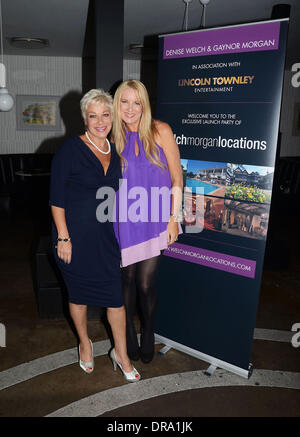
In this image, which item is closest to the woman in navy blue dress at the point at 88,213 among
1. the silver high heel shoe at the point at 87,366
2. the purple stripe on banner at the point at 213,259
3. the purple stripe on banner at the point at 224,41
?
the silver high heel shoe at the point at 87,366

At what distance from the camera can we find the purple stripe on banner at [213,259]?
220cm

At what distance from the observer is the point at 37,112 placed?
755 centimetres

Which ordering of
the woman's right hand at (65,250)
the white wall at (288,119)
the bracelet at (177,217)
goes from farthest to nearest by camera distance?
the white wall at (288,119)
the bracelet at (177,217)
the woman's right hand at (65,250)

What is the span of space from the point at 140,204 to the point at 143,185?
11cm

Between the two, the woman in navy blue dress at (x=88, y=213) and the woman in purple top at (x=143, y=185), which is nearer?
the woman in navy blue dress at (x=88, y=213)

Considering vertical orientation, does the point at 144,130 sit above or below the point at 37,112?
below

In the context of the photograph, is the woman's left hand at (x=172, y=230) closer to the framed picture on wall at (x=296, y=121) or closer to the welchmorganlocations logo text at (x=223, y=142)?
the welchmorganlocations logo text at (x=223, y=142)

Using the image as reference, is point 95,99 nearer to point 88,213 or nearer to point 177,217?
point 88,213

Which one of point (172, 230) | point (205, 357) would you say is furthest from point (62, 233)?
point (205, 357)

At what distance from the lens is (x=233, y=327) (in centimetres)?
231

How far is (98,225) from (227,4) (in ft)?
10.4

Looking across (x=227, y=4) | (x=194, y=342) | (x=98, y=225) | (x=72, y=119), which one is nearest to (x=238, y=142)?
(x=98, y=225)

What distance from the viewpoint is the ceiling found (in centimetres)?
393
